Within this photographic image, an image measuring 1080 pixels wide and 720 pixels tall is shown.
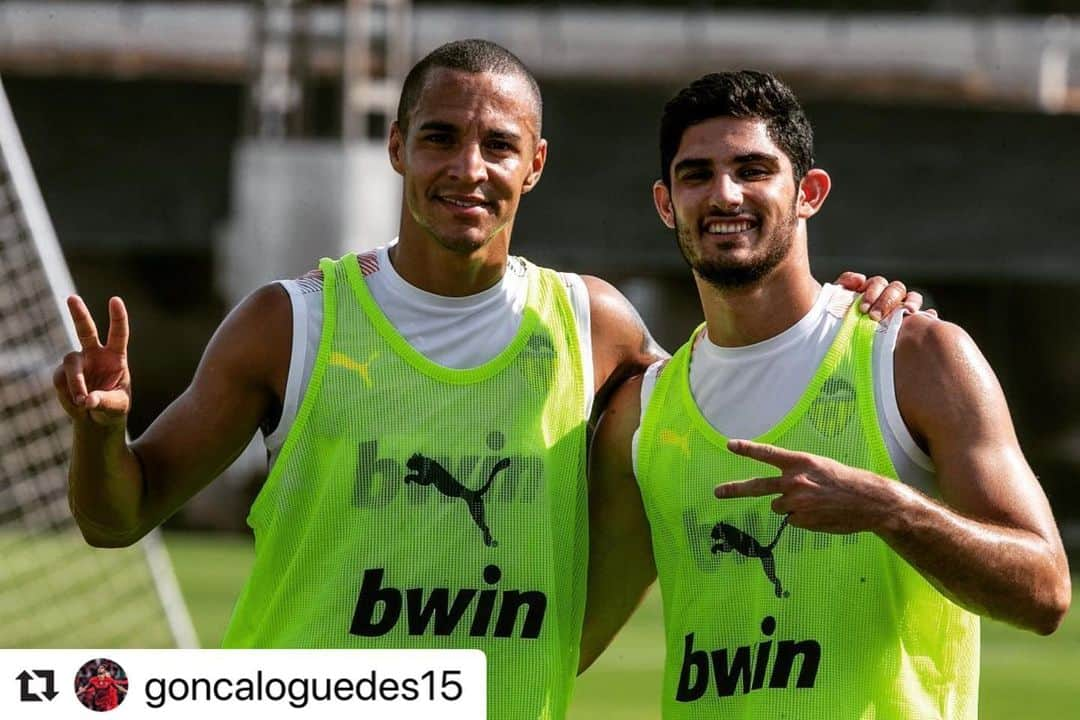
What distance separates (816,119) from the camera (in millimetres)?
17453

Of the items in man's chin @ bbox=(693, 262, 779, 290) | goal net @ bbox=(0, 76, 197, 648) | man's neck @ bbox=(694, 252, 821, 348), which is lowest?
goal net @ bbox=(0, 76, 197, 648)

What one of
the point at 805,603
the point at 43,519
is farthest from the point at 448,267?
the point at 43,519

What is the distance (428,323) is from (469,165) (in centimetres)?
38

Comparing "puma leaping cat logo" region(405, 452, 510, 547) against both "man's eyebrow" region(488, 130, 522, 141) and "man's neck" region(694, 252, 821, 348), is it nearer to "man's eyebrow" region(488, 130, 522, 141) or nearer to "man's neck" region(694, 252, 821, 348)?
"man's neck" region(694, 252, 821, 348)

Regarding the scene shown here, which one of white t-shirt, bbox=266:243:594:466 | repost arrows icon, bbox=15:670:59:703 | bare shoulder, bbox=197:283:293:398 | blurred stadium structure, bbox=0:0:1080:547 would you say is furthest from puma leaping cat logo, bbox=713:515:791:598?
blurred stadium structure, bbox=0:0:1080:547

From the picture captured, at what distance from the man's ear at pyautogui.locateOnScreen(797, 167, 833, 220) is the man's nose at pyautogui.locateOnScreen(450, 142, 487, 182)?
0.69 meters

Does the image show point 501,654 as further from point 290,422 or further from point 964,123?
point 964,123

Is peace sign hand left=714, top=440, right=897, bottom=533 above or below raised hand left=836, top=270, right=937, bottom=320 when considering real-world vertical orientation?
below

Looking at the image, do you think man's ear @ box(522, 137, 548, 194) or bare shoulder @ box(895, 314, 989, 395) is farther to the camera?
man's ear @ box(522, 137, 548, 194)

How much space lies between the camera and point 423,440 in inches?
159

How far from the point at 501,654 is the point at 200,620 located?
7.37 metres

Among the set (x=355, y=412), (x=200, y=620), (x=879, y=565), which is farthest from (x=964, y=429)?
(x=200, y=620)

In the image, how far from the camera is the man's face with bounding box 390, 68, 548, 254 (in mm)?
4008

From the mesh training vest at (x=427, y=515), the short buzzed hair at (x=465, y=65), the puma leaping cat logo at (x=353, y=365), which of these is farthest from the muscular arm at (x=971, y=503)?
the puma leaping cat logo at (x=353, y=365)
